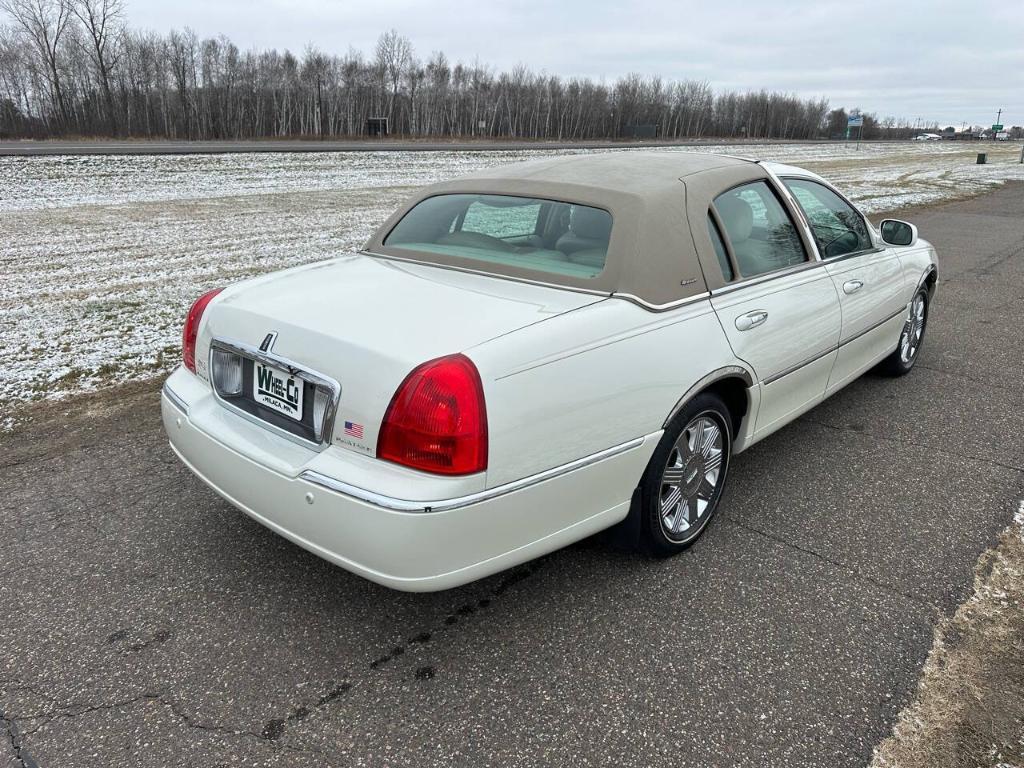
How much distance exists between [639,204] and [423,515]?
1.55 metres

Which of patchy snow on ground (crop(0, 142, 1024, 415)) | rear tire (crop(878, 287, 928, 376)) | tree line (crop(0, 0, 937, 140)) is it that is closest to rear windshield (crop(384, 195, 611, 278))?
patchy snow on ground (crop(0, 142, 1024, 415))

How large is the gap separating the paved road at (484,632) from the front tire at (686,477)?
0.42 feet

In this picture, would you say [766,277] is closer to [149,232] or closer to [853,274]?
[853,274]

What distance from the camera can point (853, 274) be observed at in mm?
3871

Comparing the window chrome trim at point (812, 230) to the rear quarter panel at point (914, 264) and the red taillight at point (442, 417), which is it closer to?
the rear quarter panel at point (914, 264)

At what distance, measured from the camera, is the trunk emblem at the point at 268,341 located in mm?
2443

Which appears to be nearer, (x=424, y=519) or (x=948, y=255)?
(x=424, y=519)

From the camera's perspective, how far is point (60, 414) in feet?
14.4

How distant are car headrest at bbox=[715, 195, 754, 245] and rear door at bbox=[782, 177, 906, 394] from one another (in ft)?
1.68

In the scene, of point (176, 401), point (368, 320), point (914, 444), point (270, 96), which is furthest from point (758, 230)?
point (270, 96)

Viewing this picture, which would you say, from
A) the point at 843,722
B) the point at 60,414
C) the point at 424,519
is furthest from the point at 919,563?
the point at 60,414

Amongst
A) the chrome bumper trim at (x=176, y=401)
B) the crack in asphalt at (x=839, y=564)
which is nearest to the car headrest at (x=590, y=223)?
the crack in asphalt at (x=839, y=564)

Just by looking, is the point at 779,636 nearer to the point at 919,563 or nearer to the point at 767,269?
the point at 919,563

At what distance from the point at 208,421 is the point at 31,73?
2960 inches
